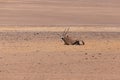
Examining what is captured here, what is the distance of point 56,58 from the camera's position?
14.7 meters

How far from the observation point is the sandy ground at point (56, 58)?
38.9 ft

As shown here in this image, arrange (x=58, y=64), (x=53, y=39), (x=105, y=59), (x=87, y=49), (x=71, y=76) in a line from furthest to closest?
(x=53, y=39), (x=87, y=49), (x=105, y=59), (x=58, y=64), (x=71, y=76)

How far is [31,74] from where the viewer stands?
466 inches

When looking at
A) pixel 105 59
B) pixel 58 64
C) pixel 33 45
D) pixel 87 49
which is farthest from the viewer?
pixel 33 45

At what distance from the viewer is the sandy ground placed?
11.8 m

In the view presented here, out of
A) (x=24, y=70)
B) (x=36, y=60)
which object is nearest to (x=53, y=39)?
(x=36, y=60)

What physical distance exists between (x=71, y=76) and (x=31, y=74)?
0.91 m

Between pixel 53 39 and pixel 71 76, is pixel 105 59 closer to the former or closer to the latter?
pixel 71 76
